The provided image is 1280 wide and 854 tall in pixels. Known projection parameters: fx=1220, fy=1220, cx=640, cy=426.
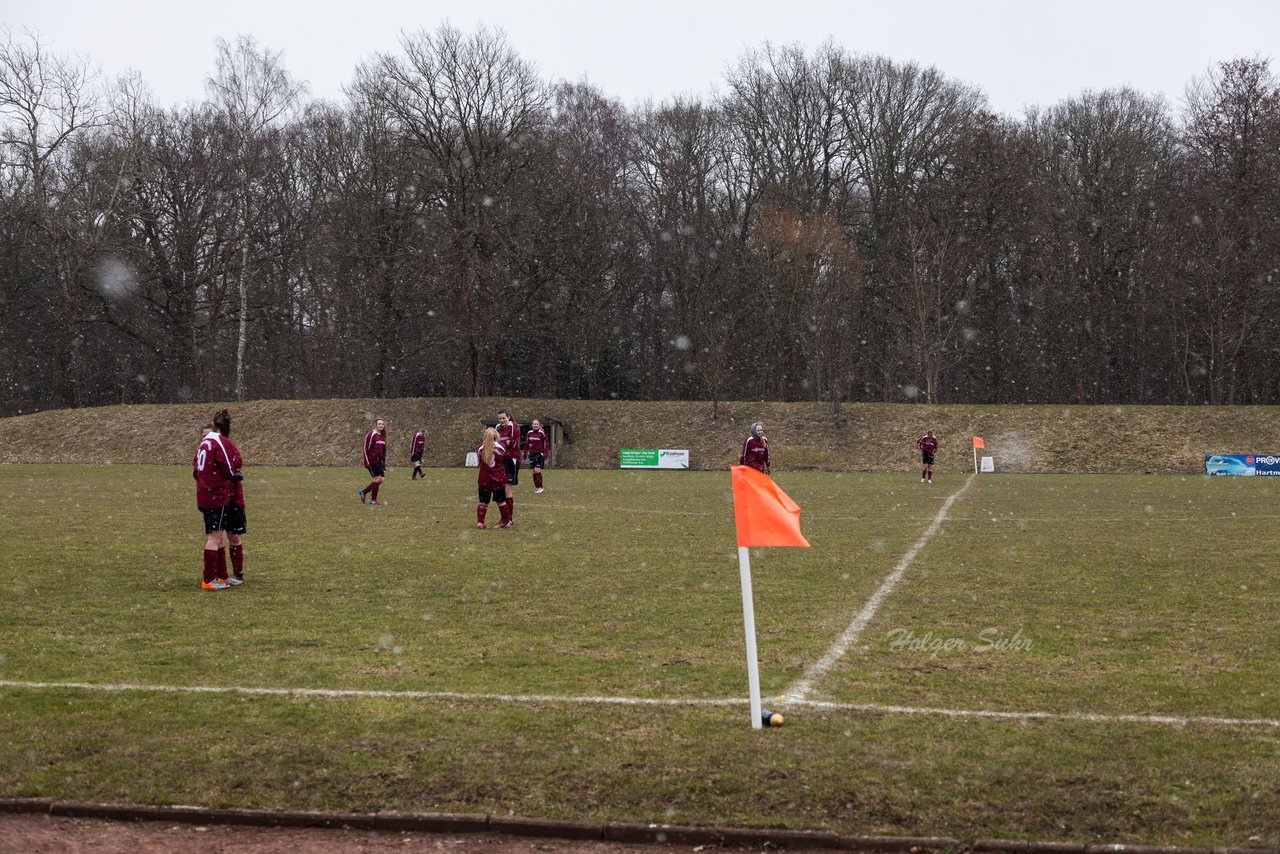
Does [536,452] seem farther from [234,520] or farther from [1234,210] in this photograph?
[1234,210]

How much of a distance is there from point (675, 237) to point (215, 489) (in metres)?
47.4

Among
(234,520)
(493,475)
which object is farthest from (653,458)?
(234,520)

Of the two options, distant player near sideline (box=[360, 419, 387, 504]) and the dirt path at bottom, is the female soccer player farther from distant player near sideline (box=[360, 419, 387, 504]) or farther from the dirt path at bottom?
distant player near sideline (box=[360, 419, 387, 504])

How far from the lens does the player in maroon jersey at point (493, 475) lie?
1909cm

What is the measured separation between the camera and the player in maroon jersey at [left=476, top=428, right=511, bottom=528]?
1909cm

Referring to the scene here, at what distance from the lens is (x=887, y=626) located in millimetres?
9945

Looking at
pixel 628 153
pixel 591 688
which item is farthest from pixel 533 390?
pixel 591 688

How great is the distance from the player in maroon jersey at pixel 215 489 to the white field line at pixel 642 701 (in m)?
4.58

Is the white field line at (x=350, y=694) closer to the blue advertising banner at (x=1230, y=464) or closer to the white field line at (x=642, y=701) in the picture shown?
the white field line at (x=642, y=701)

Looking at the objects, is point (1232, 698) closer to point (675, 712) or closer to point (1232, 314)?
point (675, 712)

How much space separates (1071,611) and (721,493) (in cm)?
1946

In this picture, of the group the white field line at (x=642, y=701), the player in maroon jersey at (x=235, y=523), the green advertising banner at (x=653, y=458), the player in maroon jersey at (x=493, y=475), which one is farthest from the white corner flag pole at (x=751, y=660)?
the green advertising banner at (x=653, y=458)

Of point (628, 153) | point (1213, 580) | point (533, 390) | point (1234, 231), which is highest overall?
point (628, 153)
